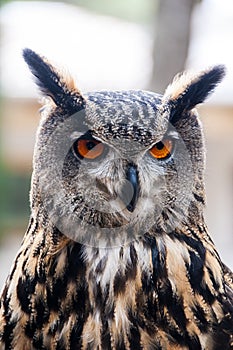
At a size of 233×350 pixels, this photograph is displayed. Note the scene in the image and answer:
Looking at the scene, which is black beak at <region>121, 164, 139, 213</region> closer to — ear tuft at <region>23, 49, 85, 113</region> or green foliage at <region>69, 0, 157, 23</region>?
ear tuft at <region>23, 49, 85, 113</region>

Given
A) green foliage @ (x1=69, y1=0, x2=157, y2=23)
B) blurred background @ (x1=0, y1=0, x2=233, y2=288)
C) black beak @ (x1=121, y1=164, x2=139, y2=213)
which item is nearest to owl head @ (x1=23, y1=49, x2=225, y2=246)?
black beak @ (x1=121, y1=164, x2=139, y2=213)

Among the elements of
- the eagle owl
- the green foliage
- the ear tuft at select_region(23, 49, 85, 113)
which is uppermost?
the green foliage

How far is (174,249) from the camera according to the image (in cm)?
231

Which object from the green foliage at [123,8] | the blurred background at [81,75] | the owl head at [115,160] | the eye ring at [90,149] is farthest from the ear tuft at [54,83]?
the green foliage at [123,8]

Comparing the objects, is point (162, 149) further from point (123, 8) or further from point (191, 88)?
point (123, 8)

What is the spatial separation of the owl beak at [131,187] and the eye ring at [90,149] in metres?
0.09

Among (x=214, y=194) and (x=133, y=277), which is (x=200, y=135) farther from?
(x=214, y=194)

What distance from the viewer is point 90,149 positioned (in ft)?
7.11

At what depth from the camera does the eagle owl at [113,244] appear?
2.21m

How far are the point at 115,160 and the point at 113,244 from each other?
27 centimetres

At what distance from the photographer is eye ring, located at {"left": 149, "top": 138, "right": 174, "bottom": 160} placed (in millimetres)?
2176

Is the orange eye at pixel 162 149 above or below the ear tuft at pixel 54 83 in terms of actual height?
below

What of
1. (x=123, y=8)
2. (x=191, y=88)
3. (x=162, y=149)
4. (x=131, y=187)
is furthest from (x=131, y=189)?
(x=123, y=8)

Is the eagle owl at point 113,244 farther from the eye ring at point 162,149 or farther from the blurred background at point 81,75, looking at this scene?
the blurred background at point 81,75
